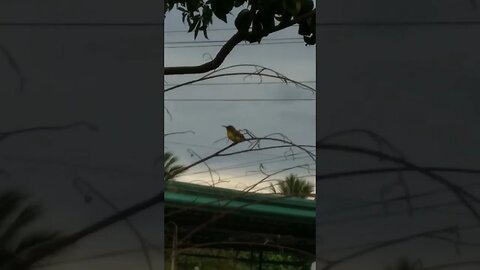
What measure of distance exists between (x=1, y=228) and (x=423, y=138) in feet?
9.54

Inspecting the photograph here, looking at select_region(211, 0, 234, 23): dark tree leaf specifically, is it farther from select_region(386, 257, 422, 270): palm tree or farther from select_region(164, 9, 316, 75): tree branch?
select_region(386, 257, 422, 270): palm tree

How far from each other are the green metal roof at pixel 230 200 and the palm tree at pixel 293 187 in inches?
1.5

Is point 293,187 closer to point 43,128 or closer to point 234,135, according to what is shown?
point 234,135

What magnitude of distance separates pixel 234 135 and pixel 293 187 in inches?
22.8

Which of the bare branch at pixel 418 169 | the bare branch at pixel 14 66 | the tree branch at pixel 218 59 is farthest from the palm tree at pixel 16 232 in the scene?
the bare branch at pixel 418 169

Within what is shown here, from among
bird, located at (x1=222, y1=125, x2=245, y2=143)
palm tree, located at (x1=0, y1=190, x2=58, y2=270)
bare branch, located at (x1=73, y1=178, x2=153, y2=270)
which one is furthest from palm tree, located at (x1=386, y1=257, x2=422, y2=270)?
palm tree, located at (x1=0, y1=190, x2=58, y2=270)

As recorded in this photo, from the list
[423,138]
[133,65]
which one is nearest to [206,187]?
[133,65]

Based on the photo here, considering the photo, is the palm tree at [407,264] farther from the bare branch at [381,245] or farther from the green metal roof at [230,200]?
the green metal roof at [230,200]

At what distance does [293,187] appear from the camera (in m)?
7.27

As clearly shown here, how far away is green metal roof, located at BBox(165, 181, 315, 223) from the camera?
719 centimetres

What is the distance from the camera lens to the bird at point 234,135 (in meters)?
7.12

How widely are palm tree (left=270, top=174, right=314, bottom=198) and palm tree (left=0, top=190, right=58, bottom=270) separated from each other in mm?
1601

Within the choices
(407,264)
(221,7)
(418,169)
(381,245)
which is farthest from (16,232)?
(418,169)

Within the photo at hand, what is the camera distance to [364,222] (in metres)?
6.63
